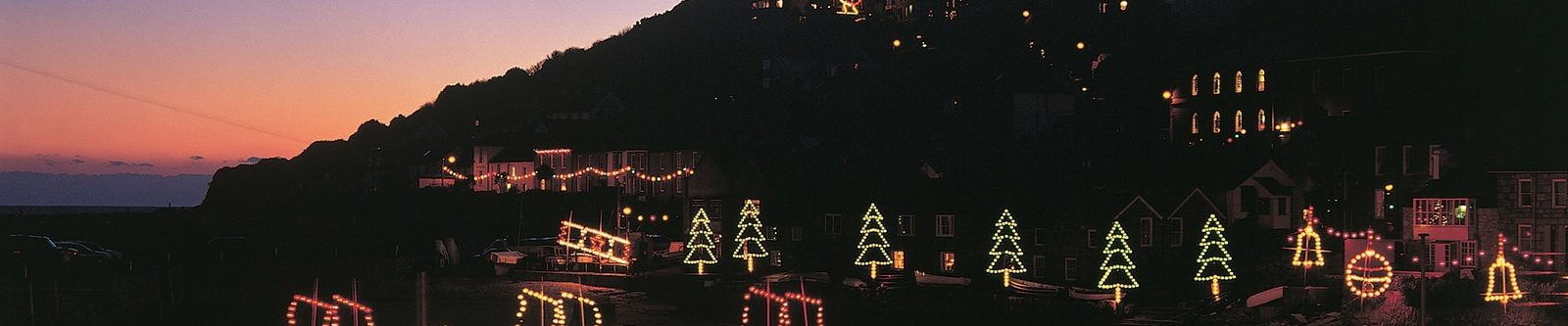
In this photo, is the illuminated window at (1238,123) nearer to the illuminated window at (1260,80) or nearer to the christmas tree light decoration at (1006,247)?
the illuminated window at (1260,80)

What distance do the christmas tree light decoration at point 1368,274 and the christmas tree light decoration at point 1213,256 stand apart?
14.9 ft

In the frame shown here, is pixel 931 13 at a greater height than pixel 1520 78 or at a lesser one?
greater

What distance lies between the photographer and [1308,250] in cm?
6631

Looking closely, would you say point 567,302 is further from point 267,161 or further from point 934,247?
point 267,161

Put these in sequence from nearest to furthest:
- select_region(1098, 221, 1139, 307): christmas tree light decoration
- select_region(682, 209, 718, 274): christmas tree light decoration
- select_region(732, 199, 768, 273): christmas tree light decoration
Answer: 1. select_region(1098, 221, 1139, 307): christmas tree light decoration
2. select_region(682, 209, 718, 274): christmas tree light decoration
3. select_region(732, 199, 768, 273): christmas tree light decoration

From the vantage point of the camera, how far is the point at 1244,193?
7050 cm

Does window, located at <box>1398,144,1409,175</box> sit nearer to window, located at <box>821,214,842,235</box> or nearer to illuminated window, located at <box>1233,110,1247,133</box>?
illuminated window, located at <box>1233,110,1247,133</box>

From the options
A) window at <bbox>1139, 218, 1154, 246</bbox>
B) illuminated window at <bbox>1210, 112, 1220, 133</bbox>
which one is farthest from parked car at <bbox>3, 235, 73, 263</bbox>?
illuminated window at <bbox>1210, 112, 1220, 133</bbox>

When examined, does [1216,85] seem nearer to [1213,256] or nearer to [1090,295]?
[1213,256]

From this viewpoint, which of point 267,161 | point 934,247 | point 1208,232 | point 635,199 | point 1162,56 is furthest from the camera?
point 267,161

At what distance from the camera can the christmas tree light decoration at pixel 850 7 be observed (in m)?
158

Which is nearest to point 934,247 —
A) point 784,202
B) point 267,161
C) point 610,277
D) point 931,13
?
point 784,202

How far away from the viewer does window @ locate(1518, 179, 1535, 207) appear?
6256 centimetres

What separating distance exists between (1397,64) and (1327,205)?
14931 mm
